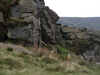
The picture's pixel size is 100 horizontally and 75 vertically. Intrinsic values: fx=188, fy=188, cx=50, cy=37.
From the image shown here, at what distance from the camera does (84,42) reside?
25.5m

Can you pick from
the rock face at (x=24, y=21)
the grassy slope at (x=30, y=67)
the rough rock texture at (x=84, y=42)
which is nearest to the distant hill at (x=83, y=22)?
the rough rock texture at (x=84, y=42)

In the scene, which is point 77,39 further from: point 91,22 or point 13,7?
point 91,22

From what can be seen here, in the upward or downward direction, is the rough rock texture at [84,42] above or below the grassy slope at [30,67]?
below

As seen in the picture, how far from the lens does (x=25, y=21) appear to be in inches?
686

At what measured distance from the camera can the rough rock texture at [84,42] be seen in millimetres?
24605

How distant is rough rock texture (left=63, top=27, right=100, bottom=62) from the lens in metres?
24.6

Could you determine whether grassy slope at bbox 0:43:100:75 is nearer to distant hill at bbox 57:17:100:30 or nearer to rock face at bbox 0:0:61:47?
rock face at bbox 0:0:61:47

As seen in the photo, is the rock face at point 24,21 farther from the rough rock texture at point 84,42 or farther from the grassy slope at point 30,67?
the rough rock texture at point 84,42

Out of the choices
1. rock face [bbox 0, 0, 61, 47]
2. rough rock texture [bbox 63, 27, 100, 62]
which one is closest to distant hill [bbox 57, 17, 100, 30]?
rough rock texture [bbox 63, 27, 100, 62]

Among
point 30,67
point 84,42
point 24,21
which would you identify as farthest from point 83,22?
point 30,67

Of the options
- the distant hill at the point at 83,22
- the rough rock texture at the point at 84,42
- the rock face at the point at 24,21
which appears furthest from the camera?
the distant hill at the point at 83,22

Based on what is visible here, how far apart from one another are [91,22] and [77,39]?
48.3ft

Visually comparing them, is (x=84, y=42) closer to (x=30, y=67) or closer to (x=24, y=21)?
(x=24, y=21)

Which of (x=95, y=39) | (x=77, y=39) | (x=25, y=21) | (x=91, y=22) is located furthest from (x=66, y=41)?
(x=91, y=22)
